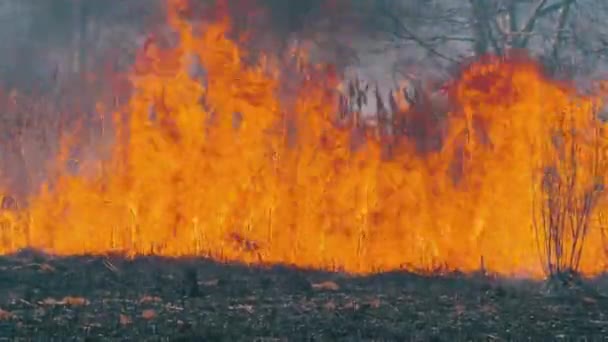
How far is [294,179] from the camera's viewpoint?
409 inches

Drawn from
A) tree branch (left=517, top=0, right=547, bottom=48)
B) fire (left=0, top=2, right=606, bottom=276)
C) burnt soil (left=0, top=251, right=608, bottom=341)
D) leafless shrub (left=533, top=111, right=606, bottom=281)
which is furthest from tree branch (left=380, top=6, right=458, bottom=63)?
burnt soil (left=0, top=251, right=608, bottom=341)

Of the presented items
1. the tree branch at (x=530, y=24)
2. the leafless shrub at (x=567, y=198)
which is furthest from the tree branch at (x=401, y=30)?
the leafless shrub at (x=567, y=198)

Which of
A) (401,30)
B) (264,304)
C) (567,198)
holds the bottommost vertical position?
(264,304)

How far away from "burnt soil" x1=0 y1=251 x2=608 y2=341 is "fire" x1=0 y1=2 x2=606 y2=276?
0.76 ft

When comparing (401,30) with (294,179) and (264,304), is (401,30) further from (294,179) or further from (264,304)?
(264,304)

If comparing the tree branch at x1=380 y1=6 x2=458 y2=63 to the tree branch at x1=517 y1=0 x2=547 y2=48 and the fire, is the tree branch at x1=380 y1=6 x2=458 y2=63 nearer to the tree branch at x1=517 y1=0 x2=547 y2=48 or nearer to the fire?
the fire

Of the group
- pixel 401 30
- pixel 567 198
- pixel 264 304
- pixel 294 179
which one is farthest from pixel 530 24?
pixel 264 304

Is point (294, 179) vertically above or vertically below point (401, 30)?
below

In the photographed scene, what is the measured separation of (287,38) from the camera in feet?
35.0

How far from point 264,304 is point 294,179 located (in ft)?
5.36

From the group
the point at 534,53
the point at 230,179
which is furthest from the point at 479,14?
the point at 230,179

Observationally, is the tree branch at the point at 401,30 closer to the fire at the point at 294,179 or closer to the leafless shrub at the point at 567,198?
the fire at the point at 294,179

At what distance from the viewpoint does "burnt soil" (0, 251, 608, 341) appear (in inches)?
363

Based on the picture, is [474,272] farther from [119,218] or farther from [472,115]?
[119,218]
